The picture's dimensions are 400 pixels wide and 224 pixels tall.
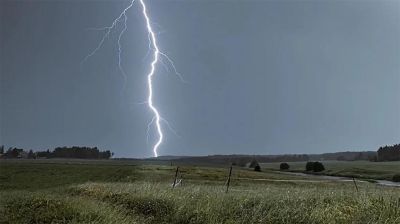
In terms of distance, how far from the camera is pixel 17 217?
17.2m

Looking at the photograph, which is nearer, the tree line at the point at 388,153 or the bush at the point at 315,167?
the bush at the point at 315,167

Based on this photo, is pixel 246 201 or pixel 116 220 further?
pixel 246 201

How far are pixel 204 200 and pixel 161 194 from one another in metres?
2.85

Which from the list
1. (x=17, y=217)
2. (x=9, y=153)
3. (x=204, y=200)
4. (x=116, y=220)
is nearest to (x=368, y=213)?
(x=204, y=200)

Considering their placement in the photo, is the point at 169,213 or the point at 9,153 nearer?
the point at 169,213

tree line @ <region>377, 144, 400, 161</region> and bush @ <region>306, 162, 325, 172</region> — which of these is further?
tree line @ <region>377, 144, 400, 161</region>

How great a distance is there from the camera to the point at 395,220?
549 inches

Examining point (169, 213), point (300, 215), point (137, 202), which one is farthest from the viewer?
point (137, 202)

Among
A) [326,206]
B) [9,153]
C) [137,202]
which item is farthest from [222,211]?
[9,153]

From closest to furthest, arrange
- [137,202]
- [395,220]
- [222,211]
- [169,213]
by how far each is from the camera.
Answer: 1. [395,220]
2. [222,211]
3. [169,213]
4. [137,202]

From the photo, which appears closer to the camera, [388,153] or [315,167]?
[315,167]

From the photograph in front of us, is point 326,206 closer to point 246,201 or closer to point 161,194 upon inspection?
point 246,201

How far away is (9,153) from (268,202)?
609 feet

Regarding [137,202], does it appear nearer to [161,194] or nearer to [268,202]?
[161,194]
